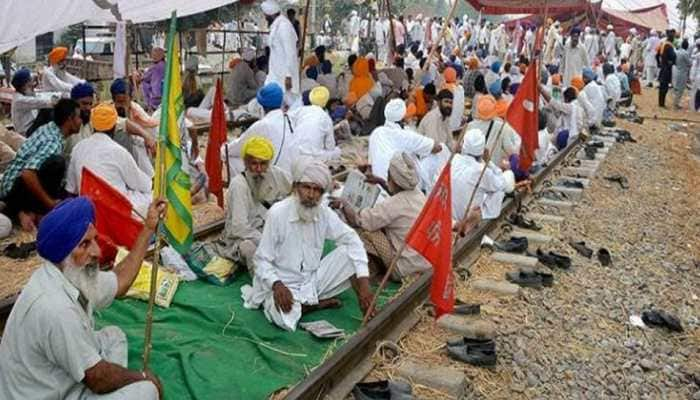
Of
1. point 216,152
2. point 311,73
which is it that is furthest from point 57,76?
point 216,152

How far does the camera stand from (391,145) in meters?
7.81

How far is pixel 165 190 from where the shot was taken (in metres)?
3.82

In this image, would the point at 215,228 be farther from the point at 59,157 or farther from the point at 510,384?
the point at 510,384

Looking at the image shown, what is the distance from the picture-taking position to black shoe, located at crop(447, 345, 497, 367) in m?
4.69

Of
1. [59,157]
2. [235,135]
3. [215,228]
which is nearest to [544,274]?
[215,228]

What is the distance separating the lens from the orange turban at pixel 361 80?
13.3 metres

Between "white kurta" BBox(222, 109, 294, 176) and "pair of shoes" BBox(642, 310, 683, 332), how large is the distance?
370 cm

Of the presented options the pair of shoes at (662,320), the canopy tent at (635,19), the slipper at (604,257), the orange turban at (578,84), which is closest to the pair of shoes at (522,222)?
the slipper at (604,257)

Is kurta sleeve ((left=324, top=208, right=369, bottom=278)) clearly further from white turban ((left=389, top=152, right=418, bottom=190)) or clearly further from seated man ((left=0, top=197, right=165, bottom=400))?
seated man ((left=0, top=197, right=165, bottom=400))

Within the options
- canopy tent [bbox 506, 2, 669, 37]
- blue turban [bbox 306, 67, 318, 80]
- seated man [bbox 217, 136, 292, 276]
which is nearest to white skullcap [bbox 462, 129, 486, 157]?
seated man [bbox 217, 136, 292, 276]

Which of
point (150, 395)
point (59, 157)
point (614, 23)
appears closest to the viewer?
point (150, 395)

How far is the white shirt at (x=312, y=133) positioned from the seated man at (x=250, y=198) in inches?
65.7

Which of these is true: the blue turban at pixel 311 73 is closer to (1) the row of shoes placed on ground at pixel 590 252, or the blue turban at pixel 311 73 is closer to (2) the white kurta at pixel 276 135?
(2) the white kurta at pixel 276 135

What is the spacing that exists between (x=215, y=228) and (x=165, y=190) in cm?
320
